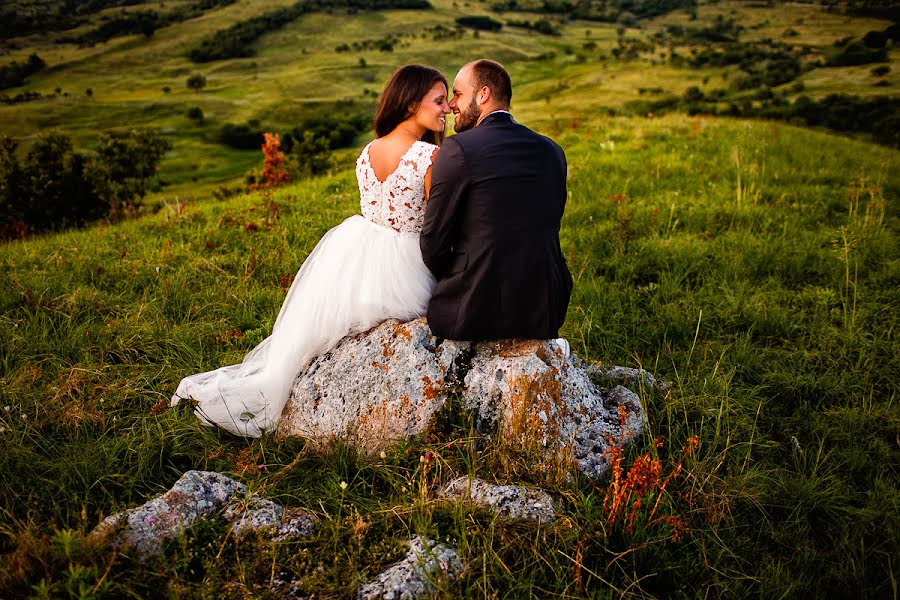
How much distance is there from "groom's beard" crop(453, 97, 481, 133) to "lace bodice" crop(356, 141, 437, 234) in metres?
0.29

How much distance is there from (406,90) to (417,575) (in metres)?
3.53

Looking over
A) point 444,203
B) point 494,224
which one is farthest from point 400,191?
point 494,224

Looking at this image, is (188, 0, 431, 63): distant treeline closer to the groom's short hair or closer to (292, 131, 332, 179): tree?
(292, 131, 332, 179): tree

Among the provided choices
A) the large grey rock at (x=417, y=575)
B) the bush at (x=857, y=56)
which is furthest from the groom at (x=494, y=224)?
the bush at (x=857, y=56)

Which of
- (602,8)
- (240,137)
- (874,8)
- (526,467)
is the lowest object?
(526,467)

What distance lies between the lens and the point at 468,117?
13.1 feet

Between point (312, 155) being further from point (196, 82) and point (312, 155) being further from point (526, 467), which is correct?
point (196, 82)

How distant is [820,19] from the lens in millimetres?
76688

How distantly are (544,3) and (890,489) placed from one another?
7461 inches

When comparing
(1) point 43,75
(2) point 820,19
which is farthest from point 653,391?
(1) point 43,75

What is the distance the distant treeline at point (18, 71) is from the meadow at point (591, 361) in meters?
113

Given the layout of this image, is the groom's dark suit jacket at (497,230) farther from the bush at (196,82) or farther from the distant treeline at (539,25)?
the distant treeline at (539,25)

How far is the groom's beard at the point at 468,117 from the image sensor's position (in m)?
3.90

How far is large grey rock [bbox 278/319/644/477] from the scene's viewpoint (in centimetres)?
356
